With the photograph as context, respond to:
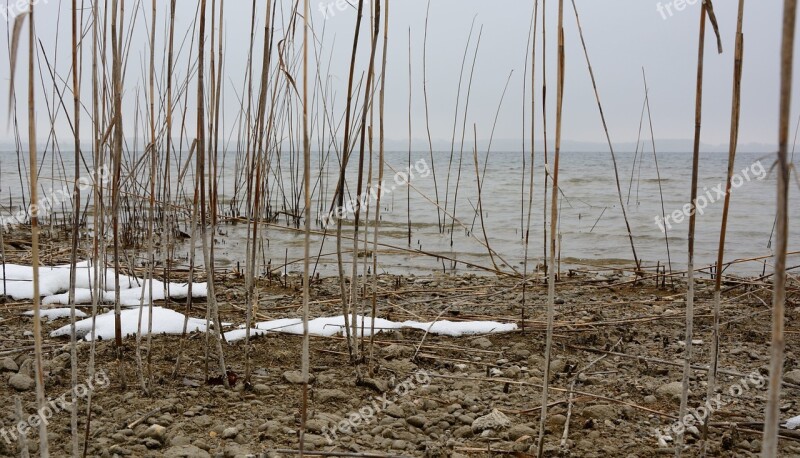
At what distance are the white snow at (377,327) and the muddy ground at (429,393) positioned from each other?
0.05m

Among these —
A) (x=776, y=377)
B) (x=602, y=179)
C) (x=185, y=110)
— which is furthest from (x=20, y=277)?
(x=602, y=179)

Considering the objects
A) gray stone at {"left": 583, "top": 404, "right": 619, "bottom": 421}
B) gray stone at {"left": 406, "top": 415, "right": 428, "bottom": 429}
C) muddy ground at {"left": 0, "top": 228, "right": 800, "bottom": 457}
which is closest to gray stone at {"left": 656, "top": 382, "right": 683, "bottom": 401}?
muddy ground at {"left": 0, "top": 228, "right": 800, "bottom": 457}

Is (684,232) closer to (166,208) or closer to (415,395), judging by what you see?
(415,395)

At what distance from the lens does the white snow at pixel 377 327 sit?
2.55 meters

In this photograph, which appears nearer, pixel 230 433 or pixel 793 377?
pixel 230 433

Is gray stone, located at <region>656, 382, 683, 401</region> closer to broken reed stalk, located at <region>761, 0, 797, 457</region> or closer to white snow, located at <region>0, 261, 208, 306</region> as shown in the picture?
broken reed stalk, located at <region>761, 0, 797, 457</region>

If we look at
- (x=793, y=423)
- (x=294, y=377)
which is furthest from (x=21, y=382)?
(x=793, y=423)

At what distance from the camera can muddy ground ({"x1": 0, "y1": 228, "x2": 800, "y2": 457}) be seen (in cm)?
165

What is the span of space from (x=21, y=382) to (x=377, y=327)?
50.0 inches

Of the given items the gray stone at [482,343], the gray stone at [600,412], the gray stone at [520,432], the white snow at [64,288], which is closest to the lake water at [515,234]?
the white snow at [64,288]

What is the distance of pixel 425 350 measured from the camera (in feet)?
8.03

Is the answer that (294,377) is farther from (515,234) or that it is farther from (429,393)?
(515,234)

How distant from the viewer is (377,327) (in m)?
2.54

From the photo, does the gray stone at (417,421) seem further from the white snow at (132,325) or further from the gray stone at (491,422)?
the white snow at (132,325)
